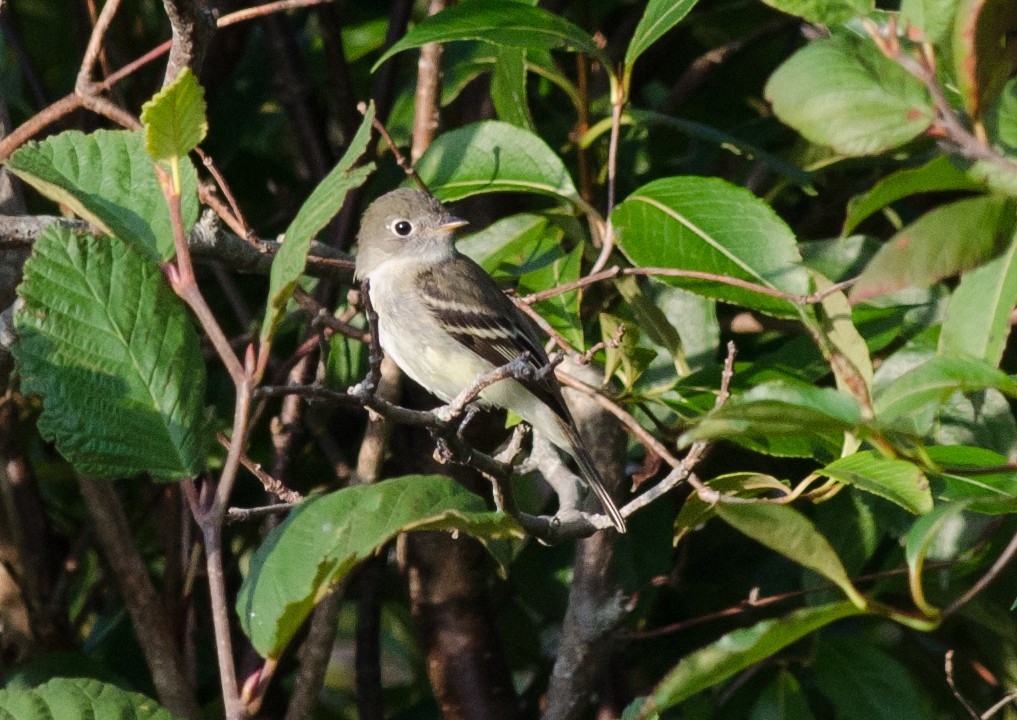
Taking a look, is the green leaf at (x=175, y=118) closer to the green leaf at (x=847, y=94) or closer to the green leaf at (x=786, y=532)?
the green leaf at (x=847, y=94)

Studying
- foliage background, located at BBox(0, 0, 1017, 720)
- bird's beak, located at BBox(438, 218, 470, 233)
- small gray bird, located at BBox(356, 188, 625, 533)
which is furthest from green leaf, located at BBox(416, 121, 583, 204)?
bird's beak, located at BBox(438, 218, 470, 233)

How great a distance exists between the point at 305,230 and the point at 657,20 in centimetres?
114

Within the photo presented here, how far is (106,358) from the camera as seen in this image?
6.34 feet

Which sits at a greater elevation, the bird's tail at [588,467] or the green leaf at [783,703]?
the bird's tail at [588,467]

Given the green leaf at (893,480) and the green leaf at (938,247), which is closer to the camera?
the green leaf at (938,247)

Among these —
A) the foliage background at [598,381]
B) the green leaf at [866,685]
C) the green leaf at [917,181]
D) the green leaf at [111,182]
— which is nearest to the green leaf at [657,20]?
the foliage background at [598,381]

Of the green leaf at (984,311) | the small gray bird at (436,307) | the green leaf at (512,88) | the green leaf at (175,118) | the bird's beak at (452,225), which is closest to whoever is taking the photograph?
the green leaf at (175,118)

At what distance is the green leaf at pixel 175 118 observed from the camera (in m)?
1.67

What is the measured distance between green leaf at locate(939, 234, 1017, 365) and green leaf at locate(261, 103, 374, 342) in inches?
33.1

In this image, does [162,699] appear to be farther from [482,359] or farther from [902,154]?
[902,154]

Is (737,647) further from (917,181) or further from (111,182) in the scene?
(111,182)

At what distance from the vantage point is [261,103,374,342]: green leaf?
1.58 metres

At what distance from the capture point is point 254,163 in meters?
3.77

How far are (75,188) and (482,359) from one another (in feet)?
6.10
